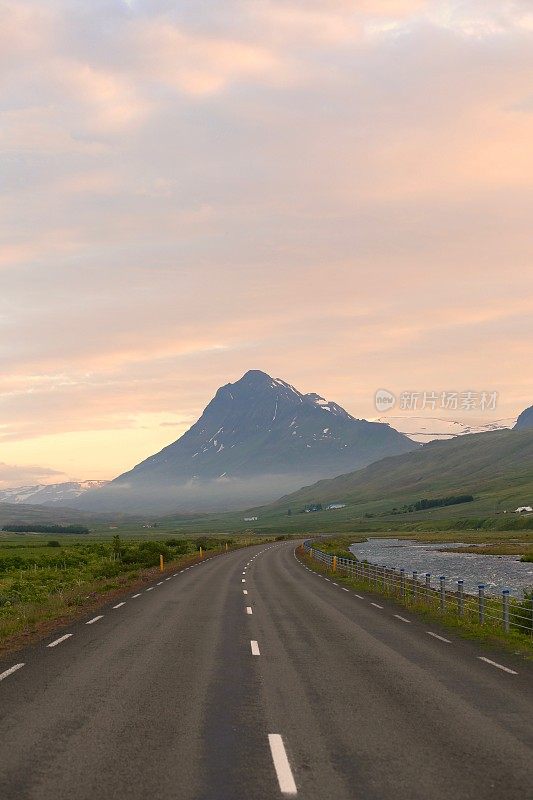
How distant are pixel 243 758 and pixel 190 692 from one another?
4063 mm

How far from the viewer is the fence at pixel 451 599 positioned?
75.9ft

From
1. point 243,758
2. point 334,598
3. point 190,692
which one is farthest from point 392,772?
point 334,598

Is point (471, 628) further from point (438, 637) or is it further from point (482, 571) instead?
point (482, 571)

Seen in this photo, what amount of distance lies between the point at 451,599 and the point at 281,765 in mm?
27259

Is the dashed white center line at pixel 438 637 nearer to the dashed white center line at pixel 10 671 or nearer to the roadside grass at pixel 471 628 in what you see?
the roadside grass at pixel 471 628

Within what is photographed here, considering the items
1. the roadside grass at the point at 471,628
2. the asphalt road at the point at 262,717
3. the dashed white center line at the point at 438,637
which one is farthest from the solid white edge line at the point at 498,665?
the dashed white center line at the point at 438,637

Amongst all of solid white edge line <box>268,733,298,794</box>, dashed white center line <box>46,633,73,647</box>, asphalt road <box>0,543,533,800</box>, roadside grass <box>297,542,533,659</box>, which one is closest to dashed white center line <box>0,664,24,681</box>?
asphalt road <box>0,543,533,800</box>

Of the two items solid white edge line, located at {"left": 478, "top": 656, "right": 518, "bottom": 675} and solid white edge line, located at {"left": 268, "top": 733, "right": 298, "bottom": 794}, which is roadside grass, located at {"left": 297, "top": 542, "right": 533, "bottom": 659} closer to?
solid white edge line, located at {"left": 478, "top": 656, "right": 518, "bottom": 675}

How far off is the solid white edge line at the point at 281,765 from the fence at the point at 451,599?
1196 centimetres

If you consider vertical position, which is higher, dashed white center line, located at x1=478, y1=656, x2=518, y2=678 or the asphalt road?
the asphalt road

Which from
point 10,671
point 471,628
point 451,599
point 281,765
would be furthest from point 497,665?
point 451,599

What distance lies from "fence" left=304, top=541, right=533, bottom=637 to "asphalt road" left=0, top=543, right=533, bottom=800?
108 inches

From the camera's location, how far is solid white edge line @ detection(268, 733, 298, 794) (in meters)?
7.98

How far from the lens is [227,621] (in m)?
24.0
